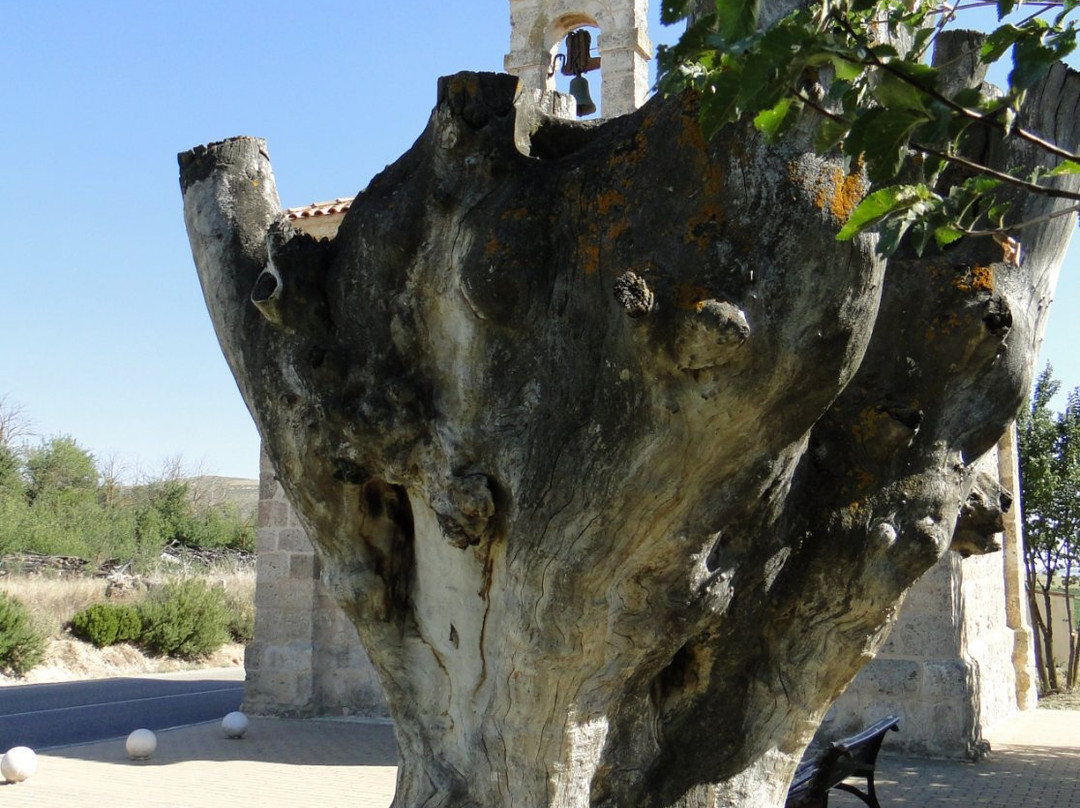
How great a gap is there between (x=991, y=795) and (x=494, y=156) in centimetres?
651

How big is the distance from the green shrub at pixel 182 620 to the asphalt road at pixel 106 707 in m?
1.77

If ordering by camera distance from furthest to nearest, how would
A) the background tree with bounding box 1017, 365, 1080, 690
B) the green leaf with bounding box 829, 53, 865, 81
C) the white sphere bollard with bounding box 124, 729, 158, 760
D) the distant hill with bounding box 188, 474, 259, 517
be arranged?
the distant hill with bounding box 188, 474, 259, 517 → the background tree with bounding box 1017, 365, 1080, 690 → the white sphere bollard with bounding box 124, 729, 158, 760 → the green leaf with bounding box 829, 53, 865, 81

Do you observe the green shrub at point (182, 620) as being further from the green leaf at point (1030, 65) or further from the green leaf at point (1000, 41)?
the green leaf at point (1030, 65)

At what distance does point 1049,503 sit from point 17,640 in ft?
54.3

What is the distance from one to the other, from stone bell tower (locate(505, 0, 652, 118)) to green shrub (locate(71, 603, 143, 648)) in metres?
13.9

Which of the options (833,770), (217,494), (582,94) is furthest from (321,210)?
(217,494)

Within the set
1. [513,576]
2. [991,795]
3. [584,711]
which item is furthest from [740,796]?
[991,795]

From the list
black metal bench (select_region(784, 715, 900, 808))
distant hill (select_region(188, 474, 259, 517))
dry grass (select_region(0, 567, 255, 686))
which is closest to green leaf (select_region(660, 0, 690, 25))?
black metal bench (select_region(784, 715, 900, 808))

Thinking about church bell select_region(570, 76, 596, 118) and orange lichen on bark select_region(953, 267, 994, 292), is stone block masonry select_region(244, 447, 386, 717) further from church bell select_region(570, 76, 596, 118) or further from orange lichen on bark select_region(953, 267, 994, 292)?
orange lichen on bark select_region(953, 267, 994, 292)

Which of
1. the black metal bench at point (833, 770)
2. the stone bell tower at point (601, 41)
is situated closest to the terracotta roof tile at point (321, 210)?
the stone bell tower at point (601, 41)

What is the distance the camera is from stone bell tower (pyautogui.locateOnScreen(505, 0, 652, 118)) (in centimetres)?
1117

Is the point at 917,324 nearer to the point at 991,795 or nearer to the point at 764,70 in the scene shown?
the point at 764,70

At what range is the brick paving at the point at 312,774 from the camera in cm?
792

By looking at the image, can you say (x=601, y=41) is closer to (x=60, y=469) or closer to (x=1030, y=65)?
(x=1030, y=65)
